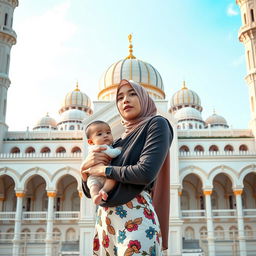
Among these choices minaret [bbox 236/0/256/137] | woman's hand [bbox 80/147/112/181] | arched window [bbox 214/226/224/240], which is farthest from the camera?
minaret [bbox 236/0/256/137]

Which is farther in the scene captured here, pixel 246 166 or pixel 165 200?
pixel 246 166

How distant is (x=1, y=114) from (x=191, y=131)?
1694 cm

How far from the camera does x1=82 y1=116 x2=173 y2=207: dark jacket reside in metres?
2.72

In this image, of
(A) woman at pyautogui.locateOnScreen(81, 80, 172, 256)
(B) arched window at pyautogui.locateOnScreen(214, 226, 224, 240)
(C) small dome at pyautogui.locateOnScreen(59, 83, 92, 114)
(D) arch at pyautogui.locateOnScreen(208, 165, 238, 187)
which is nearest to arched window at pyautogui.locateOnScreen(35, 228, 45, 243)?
(D) arch at pyautogui.locateOnScreen(208, 165, 238, 187)

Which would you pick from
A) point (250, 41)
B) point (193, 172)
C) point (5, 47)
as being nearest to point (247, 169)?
point (193, 172)

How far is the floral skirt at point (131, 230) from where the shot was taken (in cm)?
271

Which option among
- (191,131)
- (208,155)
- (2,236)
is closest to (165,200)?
(208,155)

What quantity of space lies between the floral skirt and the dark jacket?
9cm

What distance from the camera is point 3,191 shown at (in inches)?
1118

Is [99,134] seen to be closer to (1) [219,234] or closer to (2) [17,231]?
(2) [17,231]

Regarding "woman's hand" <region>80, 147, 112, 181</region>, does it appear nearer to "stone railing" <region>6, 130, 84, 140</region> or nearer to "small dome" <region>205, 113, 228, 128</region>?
"stone railing" <region>6, 130, 84, 140</region>

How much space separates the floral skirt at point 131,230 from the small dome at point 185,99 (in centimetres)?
4219

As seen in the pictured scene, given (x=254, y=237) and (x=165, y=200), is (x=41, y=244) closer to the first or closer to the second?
(x=254, y=237)

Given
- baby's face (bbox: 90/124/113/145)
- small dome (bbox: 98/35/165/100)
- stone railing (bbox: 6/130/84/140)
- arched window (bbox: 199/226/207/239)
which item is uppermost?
small dome (bbox: 98/35/165/100)
